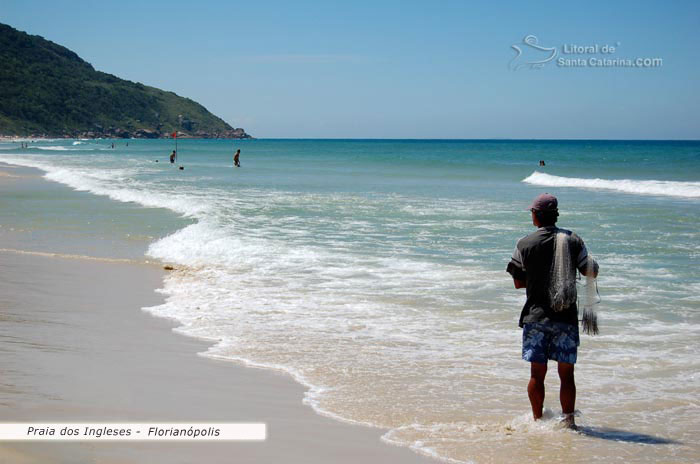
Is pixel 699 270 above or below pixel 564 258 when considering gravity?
below

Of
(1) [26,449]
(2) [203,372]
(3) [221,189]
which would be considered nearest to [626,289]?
(2) [203,372]

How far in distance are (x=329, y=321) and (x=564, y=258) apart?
368 cm

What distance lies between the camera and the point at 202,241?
1393 centimetres

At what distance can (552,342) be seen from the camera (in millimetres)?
4949

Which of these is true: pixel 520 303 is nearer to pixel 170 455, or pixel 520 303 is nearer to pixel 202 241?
pixel 170 455

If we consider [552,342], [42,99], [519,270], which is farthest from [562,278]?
[42,99]

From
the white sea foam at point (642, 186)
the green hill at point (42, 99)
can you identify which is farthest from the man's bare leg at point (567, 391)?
the green hill at point (42, 99)

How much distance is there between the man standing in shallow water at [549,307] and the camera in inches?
194

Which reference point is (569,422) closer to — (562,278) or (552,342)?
(552,342)

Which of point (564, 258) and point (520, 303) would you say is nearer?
point (564, 258)

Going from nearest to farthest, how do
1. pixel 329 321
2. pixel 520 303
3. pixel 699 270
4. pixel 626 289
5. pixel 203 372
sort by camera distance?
pixel 203 372
pixel 329 321
pixel 520 303
pixel 626 289
pixel 699 270
